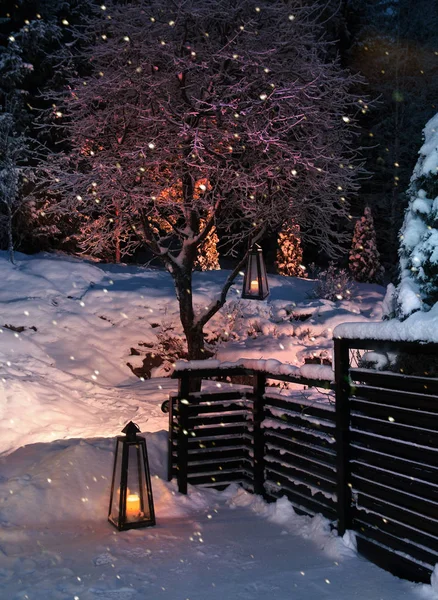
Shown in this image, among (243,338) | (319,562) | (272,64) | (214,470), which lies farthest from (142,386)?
(319,562)

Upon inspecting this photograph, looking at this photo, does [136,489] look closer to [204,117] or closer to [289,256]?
[204,117]

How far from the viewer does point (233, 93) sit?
8430 mm

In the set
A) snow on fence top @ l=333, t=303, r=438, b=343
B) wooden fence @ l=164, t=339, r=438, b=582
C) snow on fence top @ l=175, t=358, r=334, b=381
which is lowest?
wooden fence @ l=164, t=339, r=438, b=582

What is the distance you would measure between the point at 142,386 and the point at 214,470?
5.46 meters

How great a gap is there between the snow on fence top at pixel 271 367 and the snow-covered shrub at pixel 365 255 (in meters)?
14.9

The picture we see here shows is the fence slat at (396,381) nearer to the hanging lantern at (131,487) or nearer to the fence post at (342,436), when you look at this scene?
the fence post at (342,436)

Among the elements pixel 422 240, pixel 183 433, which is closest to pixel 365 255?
pixel 183 433

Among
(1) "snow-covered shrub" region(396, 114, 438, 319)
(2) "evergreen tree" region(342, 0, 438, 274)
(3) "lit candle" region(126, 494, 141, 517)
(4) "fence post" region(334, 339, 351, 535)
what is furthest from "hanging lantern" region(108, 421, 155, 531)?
(2) "evergreen tree" region(342, 0, 438, 274)

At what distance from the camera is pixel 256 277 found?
338 inches

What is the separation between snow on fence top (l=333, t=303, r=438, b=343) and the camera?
374cm

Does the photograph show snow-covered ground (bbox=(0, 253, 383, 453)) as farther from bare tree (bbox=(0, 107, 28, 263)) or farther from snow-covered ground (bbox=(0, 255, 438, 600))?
bare tree (bbox=(0, 107, 28, 263))

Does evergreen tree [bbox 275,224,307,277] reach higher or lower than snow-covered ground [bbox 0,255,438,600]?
higher

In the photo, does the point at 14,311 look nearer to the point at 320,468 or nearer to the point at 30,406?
the point at 30,406

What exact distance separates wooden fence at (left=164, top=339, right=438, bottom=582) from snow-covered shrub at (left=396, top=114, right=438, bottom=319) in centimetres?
51
